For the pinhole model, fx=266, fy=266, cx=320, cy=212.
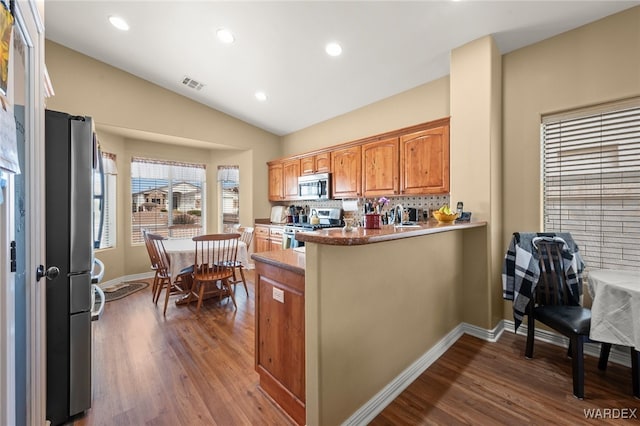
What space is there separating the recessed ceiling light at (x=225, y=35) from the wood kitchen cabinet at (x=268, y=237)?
117 inches

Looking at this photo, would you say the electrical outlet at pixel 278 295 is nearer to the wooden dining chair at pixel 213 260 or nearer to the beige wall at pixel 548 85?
the wooden dining chair at pixel 213 260

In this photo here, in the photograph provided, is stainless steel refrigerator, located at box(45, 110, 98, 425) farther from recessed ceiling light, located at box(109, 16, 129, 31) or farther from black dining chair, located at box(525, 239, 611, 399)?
black dining chair, located at box(525, 239, 611, 399)

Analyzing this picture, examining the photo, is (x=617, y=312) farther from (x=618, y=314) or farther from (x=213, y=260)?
(x=213, y=260)

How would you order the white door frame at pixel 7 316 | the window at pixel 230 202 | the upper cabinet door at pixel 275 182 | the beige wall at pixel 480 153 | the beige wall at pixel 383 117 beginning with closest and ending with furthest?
the white door frame at pixel 7 316
the beige wall at pixel 480 153
the beige wall at pixel 383 117
the upper cabinet door at pixel 275 182
the window at pixel 230 202

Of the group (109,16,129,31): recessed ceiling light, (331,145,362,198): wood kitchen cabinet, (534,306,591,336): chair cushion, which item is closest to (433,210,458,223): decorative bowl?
(534,306,591,336): chair cushion

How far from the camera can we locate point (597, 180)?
2.35 meters

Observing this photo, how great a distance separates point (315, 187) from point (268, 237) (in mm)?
1450

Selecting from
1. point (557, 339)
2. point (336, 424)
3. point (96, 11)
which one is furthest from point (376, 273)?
point (96, 11)

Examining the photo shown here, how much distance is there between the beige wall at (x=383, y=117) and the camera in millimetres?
3375

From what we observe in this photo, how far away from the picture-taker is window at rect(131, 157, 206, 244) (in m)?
4.83

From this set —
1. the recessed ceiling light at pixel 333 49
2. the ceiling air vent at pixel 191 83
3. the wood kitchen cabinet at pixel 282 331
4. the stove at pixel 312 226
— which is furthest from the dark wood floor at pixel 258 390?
the ceiling air vent at pixel 191 83

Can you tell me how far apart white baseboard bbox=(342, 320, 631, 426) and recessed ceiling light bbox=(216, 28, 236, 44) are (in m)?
3.55

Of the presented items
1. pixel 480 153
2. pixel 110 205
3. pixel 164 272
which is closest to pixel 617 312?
pixel 480 153

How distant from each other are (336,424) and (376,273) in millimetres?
842
